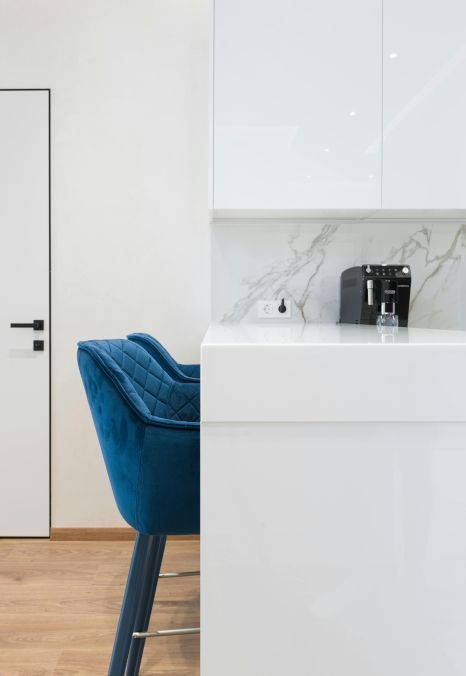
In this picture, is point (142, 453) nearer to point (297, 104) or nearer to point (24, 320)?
point (297, 104)

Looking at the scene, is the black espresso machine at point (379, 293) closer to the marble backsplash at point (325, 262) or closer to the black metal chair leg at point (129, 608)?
the marble backsplash at point (325, 262)

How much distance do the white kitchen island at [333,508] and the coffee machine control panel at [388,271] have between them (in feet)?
3.23

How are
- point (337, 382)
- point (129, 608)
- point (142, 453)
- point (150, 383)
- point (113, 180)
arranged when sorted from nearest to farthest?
point (337, 382), point (142, 453), point (129, 608), point (150, 383), point (113, 180)

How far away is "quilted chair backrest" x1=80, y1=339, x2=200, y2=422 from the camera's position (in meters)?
1.35

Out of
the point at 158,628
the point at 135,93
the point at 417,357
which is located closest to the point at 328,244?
the point at 135,93

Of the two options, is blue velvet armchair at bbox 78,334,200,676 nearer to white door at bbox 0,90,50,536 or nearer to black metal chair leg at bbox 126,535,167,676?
black metal chair leg at bbox 126,535,167,676

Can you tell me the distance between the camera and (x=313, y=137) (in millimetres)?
1927

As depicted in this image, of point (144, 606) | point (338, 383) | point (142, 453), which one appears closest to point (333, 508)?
point (338, 383)

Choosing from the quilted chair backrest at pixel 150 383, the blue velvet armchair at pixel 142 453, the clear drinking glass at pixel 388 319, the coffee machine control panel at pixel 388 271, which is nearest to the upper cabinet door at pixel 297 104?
the coffee machine control panel at pixel 388 271

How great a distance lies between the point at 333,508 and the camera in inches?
36.6

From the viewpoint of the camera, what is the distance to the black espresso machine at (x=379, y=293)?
188cm

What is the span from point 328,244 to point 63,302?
124 centimetres

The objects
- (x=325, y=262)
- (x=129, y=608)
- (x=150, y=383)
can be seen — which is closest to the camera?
(x=129, y=608)

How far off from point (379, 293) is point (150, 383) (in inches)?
33.0
